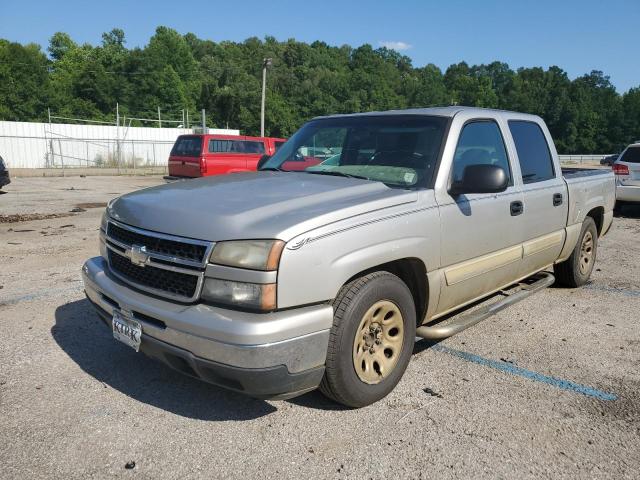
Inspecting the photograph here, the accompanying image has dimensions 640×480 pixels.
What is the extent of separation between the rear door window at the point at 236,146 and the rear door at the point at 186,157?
472 mm

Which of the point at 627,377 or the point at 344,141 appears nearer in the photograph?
the point at 627,377

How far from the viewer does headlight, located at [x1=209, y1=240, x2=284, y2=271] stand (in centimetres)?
249

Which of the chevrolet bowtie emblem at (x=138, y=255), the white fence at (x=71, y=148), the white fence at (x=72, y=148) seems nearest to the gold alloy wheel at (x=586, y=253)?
the chevrolet bowtie emblem at (x=138, y=255)

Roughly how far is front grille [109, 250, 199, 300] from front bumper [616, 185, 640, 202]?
38.1 feet

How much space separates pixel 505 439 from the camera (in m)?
2.78

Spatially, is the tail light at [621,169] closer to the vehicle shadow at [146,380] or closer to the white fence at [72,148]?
the vehicle shadow at [146,380]

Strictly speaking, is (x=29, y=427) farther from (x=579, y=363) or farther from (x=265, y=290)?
(x=579, y=363)

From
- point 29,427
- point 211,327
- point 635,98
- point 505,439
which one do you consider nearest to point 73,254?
point 29,427

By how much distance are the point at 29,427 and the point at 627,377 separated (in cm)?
381

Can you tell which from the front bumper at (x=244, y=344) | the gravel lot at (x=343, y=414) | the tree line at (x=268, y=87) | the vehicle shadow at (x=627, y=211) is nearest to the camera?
the front bumper at (x=244, y=344)

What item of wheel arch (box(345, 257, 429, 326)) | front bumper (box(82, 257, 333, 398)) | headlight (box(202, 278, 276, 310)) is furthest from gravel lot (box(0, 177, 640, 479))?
headlight (box(202, 278, 276, 310))

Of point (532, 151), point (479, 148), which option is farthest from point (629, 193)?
point (479, 148)

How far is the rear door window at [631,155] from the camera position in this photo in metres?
11.3

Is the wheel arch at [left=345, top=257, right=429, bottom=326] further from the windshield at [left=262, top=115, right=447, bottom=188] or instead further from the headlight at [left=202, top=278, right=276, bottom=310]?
the headlight at [left=202, top=278, right=276, bottom=310]
